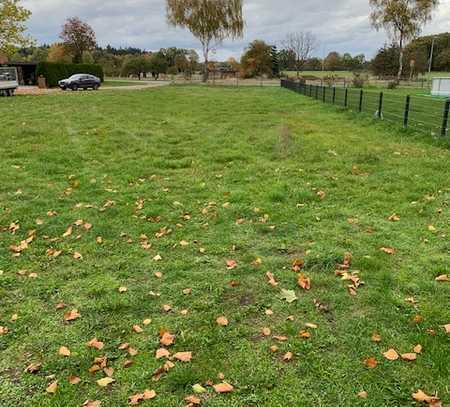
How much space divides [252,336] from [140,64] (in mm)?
83388

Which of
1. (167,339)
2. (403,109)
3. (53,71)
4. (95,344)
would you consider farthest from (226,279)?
(53,71)

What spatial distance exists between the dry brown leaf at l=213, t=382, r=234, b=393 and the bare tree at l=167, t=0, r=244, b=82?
164 ft

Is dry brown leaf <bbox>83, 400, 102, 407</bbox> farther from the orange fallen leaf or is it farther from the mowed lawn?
the orange fallen leaf

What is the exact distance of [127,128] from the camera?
500 inches

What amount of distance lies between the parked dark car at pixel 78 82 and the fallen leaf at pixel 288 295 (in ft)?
123

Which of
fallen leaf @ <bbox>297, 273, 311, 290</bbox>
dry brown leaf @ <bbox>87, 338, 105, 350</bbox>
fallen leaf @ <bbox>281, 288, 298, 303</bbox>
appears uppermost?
fallen leaf @ <bbox>297, 273, 311, 290</bbox>

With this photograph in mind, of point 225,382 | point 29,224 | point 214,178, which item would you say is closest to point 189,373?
point 225,382

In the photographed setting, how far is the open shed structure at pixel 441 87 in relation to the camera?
28844 millimetres

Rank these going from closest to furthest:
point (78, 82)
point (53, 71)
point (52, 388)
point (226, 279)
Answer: point (52, 388) → point (226, 279) → point (78, 82) → point (53, 71)

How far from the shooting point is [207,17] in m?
47.8

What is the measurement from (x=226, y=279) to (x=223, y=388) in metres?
1.41

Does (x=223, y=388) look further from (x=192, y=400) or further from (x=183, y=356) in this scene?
(x=183, y=356)

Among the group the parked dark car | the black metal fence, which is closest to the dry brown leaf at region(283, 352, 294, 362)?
the black metal fence

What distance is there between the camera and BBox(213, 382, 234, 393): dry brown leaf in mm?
2582
